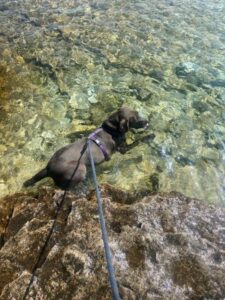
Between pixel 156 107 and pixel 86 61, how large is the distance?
9.43 ft

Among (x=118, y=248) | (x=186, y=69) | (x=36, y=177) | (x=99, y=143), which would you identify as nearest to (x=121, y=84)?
(x=186, y=69)

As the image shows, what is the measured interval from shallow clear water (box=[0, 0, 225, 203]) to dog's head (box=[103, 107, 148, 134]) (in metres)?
0.35

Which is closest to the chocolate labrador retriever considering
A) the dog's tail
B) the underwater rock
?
the dog's tail

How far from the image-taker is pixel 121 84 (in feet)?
30.0

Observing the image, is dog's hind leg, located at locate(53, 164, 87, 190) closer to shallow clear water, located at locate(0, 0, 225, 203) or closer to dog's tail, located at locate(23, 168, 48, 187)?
dog's tail, located at locate(23, 168, 48, 187)

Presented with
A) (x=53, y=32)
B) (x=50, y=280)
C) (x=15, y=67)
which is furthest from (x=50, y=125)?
(x=53, y=32)

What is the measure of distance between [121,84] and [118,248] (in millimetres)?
5612

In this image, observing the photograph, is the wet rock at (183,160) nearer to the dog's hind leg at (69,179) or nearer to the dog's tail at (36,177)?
the dog's hind leg at (69,179)

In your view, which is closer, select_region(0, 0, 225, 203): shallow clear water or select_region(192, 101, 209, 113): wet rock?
select_region(0, 0, 225, 203): shallow clear water

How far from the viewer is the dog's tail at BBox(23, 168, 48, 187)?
602 centimetres

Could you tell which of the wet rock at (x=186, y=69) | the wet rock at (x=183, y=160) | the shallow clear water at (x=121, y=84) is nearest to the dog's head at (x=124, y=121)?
the shallow clear water at (x=121, y=84)

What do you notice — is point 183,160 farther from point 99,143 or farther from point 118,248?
point 118,248

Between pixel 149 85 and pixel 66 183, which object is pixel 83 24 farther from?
pixel 66 183

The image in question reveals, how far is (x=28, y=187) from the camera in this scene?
20.4ft
